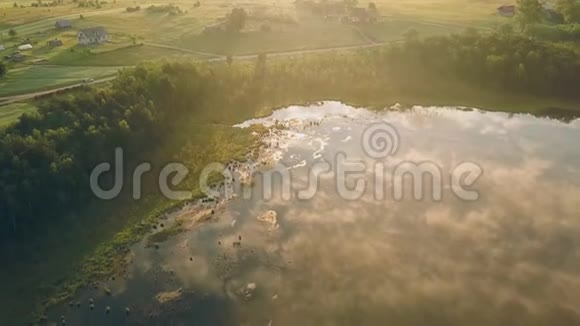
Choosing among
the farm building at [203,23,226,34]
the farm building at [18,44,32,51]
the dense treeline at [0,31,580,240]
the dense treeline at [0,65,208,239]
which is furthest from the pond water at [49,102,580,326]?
the farm building at [18,44,32,51]

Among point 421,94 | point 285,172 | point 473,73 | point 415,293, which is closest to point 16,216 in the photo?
point 285,172

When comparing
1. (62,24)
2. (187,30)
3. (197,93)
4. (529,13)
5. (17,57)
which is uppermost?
(62,24)

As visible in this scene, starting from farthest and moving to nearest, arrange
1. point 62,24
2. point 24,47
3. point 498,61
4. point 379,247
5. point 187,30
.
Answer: point 187,30
point 62,24
point 24,47
point 498,61
point 379,247

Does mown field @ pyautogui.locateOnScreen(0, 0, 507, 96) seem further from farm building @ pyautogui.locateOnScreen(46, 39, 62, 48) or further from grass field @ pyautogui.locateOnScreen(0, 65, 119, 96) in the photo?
farm building @ pyautogui.locateOnScreen(46, 39, 62, 48)

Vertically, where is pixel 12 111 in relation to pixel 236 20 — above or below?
below

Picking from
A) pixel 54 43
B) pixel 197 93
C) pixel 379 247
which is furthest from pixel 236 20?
pixel 379 247

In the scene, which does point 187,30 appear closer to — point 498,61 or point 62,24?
point 62,24

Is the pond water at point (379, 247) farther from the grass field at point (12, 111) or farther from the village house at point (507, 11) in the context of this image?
the village house at point (507, 11)

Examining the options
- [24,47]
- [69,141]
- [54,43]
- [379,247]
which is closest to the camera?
[379,247]
